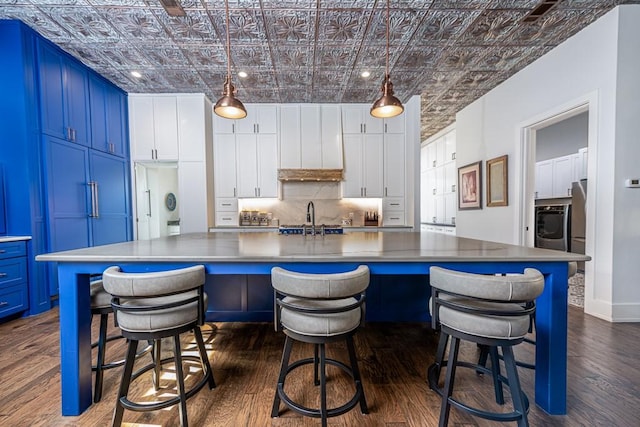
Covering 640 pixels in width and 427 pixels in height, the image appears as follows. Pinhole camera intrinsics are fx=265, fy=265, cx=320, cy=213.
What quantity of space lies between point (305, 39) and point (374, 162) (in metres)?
2.24

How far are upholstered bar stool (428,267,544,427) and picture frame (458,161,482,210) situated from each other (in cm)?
361

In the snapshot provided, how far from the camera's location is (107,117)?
3875 mm

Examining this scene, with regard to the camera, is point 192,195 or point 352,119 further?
point 352,119

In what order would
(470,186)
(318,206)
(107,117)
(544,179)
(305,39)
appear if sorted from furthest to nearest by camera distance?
(544,179), (318,206), (470,186), (107,117), (305,39)

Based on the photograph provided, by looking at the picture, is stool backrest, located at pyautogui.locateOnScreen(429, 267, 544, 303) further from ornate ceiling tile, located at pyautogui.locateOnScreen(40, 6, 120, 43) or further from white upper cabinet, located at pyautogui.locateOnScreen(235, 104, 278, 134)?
white upper cabinet, located at pyautogui.locateOnScreen(235, 104, 278, 134)

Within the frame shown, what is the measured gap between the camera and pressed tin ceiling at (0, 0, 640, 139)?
2514 mm

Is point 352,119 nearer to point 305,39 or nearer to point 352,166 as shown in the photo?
point 352,166

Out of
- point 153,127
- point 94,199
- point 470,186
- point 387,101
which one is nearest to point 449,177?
point 470,186

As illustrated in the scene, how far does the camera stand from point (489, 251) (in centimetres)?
152

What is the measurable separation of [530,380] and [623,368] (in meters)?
A: 0.71

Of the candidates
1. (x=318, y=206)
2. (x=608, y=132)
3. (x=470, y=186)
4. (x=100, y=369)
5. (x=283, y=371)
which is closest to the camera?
(x=283, y=371)

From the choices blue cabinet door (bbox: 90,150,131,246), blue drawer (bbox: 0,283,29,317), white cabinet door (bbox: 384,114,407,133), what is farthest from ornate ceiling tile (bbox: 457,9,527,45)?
blue drawer (bbox: 0,283,29,317)

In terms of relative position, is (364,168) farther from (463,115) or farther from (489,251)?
(489,251)

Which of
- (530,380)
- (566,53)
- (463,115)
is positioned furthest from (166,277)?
(463,115)
